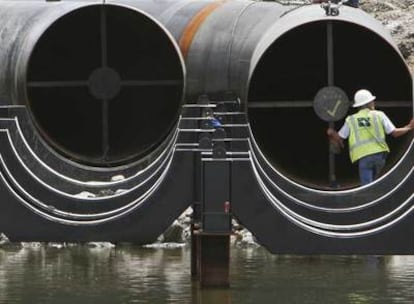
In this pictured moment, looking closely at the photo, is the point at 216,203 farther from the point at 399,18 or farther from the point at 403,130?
the point at 399,18

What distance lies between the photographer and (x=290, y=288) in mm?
14023

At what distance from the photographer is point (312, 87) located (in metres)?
17.3

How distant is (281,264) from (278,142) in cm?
147

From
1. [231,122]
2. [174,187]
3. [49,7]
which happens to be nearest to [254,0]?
[49,7]

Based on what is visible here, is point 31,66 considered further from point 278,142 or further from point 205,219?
point 205,219

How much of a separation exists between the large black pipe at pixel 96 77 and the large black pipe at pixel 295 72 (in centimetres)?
59

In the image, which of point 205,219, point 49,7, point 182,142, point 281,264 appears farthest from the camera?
point 49,7

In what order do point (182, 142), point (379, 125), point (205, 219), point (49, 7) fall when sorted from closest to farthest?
1. point (205, 219)
2. point (182, 142)
3. point (379, 125)
4. point (49, 7)

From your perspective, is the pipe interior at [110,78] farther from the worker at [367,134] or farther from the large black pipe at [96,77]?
the worker at [367,134]

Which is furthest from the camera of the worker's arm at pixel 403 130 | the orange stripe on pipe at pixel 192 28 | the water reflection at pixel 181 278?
the orange stripe on pipe at pixel 192 28

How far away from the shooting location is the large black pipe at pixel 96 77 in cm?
1603

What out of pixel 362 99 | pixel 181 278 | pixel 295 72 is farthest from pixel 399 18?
pixel 181 278

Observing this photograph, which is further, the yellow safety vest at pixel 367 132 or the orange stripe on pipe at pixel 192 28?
the orange stripe on pipe at pixel 192 28

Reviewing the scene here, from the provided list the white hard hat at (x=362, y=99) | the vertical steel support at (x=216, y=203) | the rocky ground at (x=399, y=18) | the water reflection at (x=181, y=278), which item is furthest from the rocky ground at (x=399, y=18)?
the vertical steel support at (x=216, y=203)
